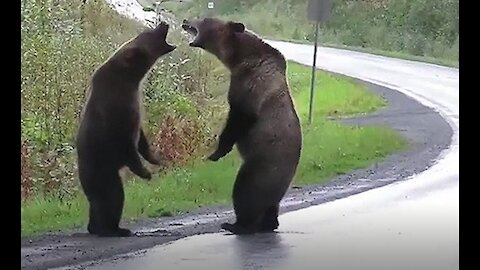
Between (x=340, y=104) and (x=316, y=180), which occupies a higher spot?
(x=340, y=104)

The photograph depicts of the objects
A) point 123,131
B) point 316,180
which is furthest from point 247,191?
point 123,131

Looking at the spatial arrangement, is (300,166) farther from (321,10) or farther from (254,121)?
(321,10)

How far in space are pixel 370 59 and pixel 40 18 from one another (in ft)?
3.86

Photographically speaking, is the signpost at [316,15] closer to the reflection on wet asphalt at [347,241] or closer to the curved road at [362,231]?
the curved road at [362,231]

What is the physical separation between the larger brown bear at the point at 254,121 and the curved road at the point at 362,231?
0.07 metres

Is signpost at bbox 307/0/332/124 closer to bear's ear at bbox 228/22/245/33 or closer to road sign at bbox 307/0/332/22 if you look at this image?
road sign at bbox 307/0/332/22

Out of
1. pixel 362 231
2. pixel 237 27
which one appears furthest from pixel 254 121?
pixel 362 231

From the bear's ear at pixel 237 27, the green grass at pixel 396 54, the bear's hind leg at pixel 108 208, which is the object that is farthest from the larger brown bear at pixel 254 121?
the bear's hind leg at pixel 108 208

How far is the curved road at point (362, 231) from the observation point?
3.39 metres

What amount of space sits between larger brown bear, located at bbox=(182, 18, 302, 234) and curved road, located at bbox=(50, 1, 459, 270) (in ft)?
0.22

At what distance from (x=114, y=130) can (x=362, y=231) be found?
3.05ft

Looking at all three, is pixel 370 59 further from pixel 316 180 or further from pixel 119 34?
pixel 119 34
